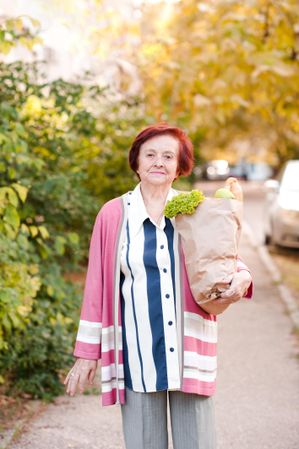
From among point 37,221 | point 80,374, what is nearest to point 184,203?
point 80,374

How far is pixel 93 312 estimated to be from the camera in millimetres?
3225

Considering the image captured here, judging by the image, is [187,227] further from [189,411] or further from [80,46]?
[80,46]

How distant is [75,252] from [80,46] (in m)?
7.07

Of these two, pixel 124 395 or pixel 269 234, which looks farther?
pixel 269 234

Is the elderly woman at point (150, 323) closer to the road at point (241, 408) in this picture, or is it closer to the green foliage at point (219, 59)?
the road at point (241, 408)

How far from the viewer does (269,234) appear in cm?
1514

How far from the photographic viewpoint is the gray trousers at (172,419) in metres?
3.18

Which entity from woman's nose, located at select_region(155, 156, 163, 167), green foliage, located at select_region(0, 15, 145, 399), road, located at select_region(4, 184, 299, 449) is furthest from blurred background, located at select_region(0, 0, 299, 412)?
woman's nose, located at select_region(155, 156, 163, 167)

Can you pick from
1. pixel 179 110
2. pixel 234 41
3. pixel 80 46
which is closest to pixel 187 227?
pixel 234 41

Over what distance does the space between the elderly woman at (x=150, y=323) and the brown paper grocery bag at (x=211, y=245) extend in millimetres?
61

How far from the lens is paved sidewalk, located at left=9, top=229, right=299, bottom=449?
5.05 metres

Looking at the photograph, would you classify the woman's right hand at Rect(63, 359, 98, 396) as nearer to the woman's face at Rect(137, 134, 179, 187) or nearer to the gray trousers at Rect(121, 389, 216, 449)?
the gray trousers at Rect(121, 389, 216, 449)

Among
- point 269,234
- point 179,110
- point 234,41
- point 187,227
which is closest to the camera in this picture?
point 187,227

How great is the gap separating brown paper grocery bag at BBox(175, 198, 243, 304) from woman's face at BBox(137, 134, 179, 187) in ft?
0.78
